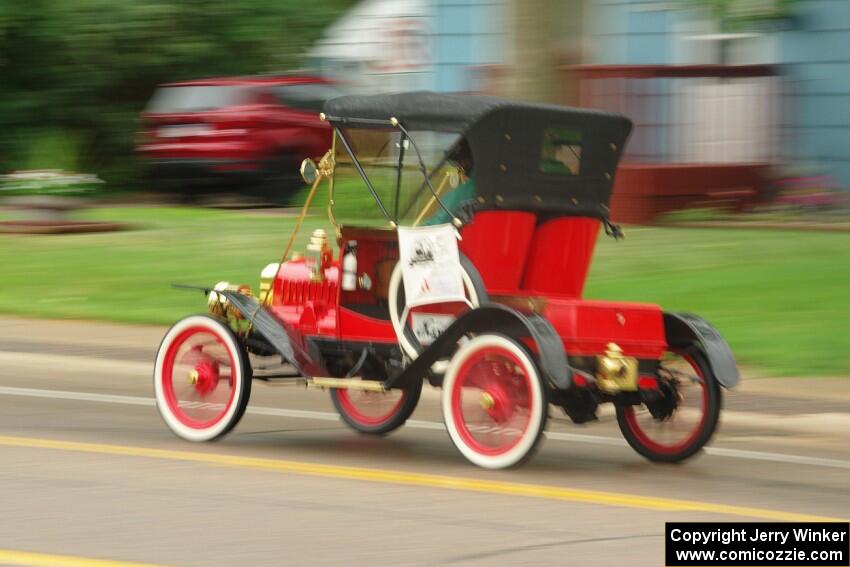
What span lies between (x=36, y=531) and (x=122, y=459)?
1.64m

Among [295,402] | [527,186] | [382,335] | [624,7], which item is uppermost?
[624,7]

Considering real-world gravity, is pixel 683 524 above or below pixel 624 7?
below

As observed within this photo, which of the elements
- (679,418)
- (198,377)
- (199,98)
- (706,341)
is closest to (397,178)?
(198,377)

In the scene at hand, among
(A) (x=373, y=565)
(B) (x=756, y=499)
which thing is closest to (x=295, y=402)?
(B) (x=756, y=499)

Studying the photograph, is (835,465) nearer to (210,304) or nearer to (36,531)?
(210,304)

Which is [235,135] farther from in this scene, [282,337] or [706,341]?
[706,341]

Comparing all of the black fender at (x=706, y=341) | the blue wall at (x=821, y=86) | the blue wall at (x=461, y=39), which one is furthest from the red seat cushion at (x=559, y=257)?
the blue wall at (x=461, y=39)

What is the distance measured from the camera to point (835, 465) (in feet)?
27.9

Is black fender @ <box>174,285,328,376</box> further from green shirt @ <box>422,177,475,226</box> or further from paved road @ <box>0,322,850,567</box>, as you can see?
green shirt @ <box>422,177,475,226</box>

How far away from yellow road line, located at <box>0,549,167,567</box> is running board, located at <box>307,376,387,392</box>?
2532 millimetres

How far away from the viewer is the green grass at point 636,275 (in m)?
12.2

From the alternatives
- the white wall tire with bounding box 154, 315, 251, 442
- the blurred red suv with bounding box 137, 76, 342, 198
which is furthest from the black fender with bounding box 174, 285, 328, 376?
the blurred red suv with bounding box 137, 76, 342, 198

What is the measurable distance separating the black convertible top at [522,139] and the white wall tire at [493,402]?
0.81 m

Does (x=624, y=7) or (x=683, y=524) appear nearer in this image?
(x=683, y=524)
